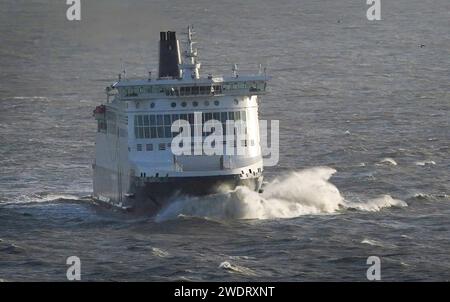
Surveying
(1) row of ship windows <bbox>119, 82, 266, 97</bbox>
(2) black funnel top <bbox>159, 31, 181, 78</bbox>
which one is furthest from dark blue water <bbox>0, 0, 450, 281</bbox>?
(2) black funnel top <bbox>159, 31, 181, 78</bbox>

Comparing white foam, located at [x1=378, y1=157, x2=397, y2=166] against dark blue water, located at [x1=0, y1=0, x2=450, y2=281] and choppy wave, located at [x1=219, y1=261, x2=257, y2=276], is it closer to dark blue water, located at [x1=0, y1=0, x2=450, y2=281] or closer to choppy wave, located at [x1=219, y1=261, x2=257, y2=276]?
dark blue water, located at [x1=0, y1=0, x2=450, y2=281]

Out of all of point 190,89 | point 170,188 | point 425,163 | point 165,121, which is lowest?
point 425,163

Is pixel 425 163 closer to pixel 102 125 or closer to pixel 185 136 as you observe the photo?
pixel 102 125

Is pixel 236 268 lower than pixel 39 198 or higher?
lower

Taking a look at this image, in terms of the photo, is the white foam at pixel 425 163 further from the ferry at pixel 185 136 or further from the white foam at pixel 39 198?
the white foam at pixel 39 198

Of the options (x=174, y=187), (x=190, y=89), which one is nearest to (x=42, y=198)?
(x=174, y=187)

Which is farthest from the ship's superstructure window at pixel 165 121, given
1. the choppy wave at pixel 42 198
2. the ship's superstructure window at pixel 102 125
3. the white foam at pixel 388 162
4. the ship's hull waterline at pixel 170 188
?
the white foam at pixel 388 162
